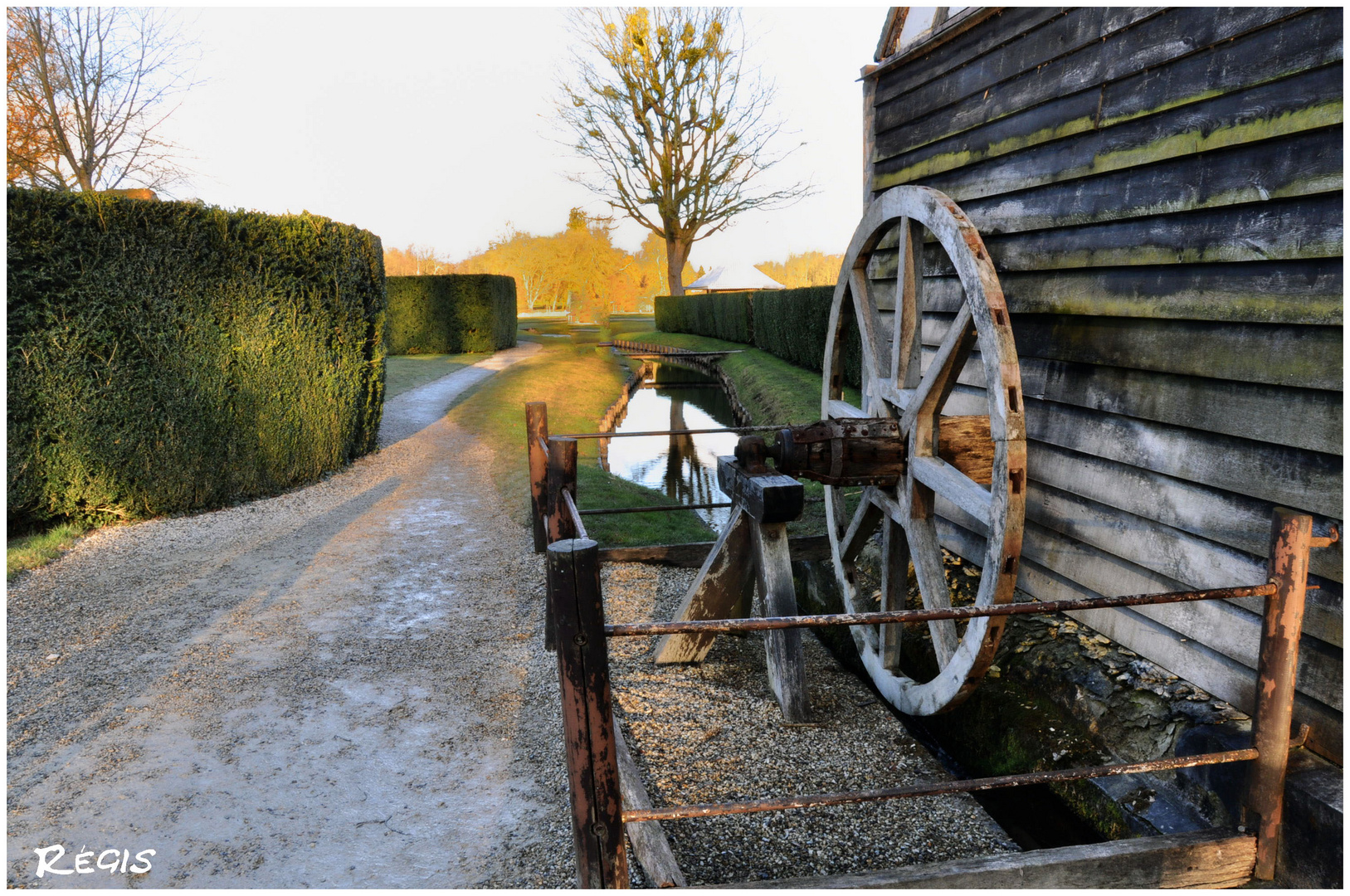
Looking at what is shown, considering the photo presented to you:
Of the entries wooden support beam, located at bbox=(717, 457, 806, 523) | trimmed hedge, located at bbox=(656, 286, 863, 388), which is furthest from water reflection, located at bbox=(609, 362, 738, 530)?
wooden support beam, located at bbox=(717, 457, 806, 523)

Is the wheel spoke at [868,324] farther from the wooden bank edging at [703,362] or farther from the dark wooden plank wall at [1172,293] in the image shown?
the wooden bank edging at [703,362]

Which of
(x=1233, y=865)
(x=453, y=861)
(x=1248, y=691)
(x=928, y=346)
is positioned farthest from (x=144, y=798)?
(x=928, y=346)

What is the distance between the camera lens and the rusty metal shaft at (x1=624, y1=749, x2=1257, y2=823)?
2.14 metres

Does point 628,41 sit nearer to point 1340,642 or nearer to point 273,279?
point 273,279

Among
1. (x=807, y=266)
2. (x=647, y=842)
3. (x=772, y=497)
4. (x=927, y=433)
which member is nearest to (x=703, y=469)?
(x=772, y=497)

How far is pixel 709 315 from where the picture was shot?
30688 mm

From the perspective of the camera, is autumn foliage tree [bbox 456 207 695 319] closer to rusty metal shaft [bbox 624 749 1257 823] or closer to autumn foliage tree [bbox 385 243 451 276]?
autumn foliage tree [bbox 385 243 451 276]

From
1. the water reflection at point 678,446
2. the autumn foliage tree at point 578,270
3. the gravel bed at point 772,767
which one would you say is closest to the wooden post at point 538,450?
the gravel bed at point 772,767

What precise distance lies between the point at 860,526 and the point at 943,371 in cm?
132

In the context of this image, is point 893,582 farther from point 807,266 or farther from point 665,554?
point 807,266

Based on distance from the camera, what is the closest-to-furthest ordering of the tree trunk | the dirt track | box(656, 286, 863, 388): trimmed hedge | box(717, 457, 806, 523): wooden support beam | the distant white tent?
the dirt track < box(717, 457, 806, 523): wooden support beam < box(656, 286, 863, 388): trimmed hedge < the tree trunk < the distant white tent

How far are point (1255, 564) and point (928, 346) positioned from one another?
235 centimetres

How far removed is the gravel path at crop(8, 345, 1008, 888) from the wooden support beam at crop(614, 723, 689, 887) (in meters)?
0.26

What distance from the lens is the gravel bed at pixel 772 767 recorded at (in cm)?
304
